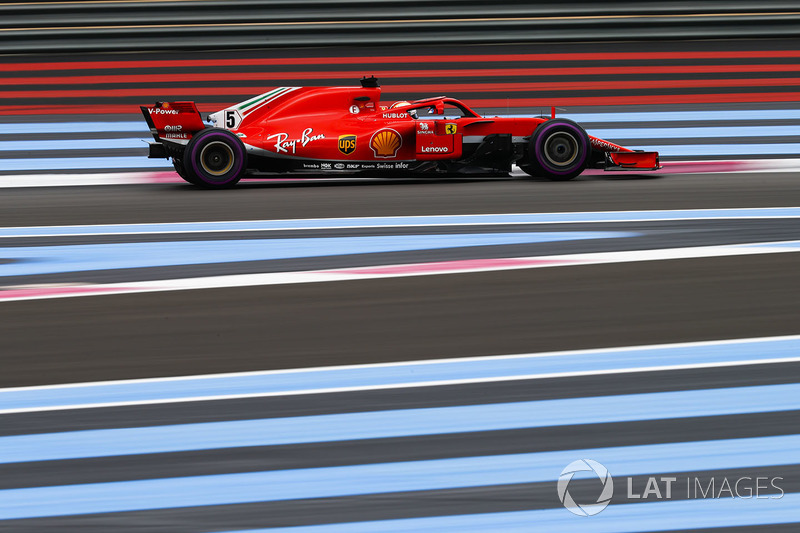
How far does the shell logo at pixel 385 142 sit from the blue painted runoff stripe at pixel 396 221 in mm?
1562

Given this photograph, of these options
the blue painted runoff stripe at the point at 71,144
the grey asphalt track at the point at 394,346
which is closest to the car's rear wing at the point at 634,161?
the grey asphalt track at the point at 394,346

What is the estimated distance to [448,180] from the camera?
9.38m

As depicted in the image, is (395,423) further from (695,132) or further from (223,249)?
(695,132)

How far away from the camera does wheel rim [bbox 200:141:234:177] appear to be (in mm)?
8508

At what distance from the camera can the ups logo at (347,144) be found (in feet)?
28.3

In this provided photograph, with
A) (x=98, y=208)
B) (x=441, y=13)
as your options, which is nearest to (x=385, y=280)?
(x=98, y=208)

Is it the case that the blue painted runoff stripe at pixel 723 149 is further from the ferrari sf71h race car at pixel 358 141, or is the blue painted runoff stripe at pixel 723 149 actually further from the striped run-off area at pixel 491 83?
the ferrari sf71h race car at pixel 358 141

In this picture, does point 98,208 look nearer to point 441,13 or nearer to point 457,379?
point 457,379

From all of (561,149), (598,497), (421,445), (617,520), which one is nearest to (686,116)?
(561,149)

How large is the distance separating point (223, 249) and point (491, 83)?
6.77 meters

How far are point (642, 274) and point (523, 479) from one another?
8.57 feet

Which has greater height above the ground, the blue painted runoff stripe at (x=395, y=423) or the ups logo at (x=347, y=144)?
the ups logo at (x=347, y=144)

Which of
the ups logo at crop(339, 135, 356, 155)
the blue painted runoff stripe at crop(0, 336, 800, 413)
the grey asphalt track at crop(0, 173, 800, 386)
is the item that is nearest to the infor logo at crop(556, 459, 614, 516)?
the blue painted runoff stripe at crop(0, 336, 800, 413)

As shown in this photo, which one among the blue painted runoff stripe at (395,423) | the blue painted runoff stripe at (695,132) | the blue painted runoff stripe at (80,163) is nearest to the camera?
the blue painted runoff stripe at (395,423)
